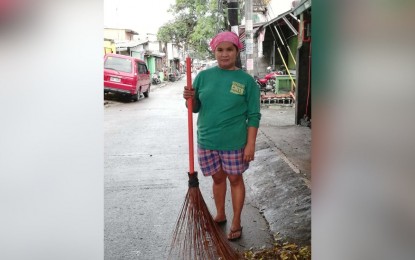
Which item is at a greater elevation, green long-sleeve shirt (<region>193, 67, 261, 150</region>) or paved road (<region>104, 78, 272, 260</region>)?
green long-sleeve shirt (<region>193, 67, 261, 150</region>)

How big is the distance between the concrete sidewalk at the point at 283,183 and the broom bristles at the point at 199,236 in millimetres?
792

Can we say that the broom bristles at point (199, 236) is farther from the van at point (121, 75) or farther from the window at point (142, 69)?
the window at point (142, 69)

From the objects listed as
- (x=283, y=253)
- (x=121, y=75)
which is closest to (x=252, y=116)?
(x=283, y=253)

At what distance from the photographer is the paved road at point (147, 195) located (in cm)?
353

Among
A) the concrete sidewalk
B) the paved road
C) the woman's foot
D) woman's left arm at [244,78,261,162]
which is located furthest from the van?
woman's left arm at [244,78,261,162]

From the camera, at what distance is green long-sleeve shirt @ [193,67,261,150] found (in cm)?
315

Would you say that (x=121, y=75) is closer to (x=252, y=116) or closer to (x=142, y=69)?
(x=142, y=69)

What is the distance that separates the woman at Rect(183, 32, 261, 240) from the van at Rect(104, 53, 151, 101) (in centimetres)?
1419

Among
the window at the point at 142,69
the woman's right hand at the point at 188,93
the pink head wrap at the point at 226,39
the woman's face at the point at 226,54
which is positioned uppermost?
the window at the point at 142,69

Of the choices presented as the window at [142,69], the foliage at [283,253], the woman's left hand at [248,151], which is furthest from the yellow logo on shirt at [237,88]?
the window at [142,69]

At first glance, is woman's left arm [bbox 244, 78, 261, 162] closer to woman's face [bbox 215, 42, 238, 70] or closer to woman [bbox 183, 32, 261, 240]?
woman [bbox 183, 32, 261, 240]
